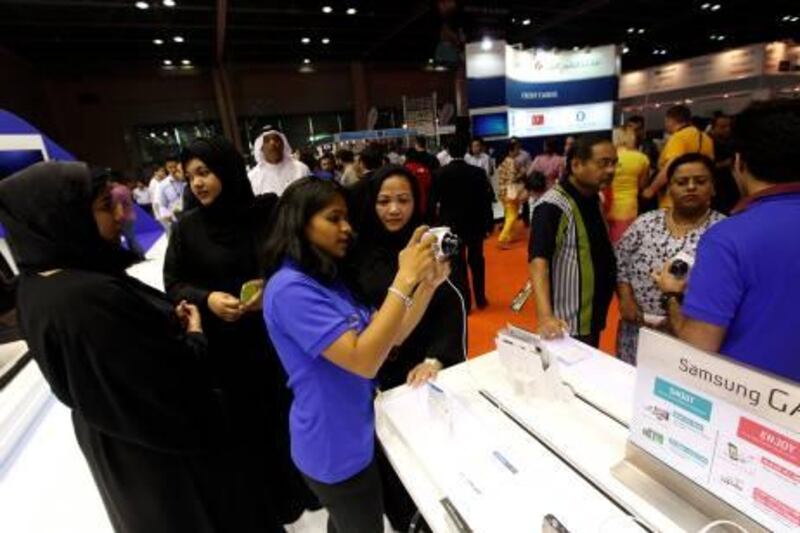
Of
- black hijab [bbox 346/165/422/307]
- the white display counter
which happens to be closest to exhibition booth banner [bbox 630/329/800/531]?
the white display counter

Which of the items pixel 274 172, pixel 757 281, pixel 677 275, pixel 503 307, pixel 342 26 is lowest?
pixel 503 307

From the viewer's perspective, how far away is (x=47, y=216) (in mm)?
930

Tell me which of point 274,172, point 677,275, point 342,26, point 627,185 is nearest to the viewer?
point 677,275

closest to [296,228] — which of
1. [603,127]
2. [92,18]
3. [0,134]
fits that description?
[0,134]

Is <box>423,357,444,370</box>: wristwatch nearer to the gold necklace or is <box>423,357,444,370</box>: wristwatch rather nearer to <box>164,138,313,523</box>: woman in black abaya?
<box>164,138,313,523</box>: woman in black abaya

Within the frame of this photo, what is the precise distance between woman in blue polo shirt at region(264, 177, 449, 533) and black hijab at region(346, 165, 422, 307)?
12.4 inches

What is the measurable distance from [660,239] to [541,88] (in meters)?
7.41

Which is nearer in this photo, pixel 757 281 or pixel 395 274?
pixel 757 281

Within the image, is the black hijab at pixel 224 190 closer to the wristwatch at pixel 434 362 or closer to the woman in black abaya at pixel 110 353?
the woman in black abaya at pixel 110 353

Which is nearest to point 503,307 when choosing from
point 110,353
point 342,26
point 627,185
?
point 627,185

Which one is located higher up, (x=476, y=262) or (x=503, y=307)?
(x=476, y=262)

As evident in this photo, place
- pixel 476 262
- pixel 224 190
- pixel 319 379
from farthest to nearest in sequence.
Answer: pixel 476 262, pixel 224 190, pixel 319 379

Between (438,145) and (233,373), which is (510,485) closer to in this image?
(233,373)

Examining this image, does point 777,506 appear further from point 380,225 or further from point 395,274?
point 380,225
